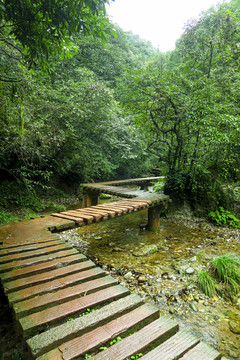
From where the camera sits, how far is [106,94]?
345 inches

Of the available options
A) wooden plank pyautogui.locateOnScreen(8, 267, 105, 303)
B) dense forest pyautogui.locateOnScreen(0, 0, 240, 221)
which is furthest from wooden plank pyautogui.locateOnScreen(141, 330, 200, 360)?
dense forest pyautogui.locateOnScreen(0, 0, 240, 221)

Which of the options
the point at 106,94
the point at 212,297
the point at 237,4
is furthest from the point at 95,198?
the point at 237,4

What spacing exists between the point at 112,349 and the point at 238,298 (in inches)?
119

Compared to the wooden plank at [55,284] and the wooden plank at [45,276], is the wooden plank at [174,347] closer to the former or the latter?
the wooden plank at [55,284]

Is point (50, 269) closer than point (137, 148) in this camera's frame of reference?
Yes

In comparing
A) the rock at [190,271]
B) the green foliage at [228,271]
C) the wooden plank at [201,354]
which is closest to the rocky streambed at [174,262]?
the rock at [190,271]

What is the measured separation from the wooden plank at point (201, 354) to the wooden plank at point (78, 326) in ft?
1.77

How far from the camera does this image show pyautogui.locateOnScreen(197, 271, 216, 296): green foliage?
137 inches

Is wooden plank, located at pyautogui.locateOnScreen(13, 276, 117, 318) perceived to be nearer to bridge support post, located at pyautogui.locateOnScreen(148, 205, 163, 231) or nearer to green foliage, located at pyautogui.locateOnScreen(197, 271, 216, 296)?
green foliage, located at pyautogui.locateOnScreen(197, 271, 216, 296)

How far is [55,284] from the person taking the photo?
6.46 feet

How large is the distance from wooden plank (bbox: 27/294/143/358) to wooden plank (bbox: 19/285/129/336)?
0.07 meters

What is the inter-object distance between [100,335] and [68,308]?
0.38 m

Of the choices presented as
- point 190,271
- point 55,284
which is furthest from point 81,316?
point 190,271

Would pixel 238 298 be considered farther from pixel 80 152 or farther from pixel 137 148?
pixel 137 148
